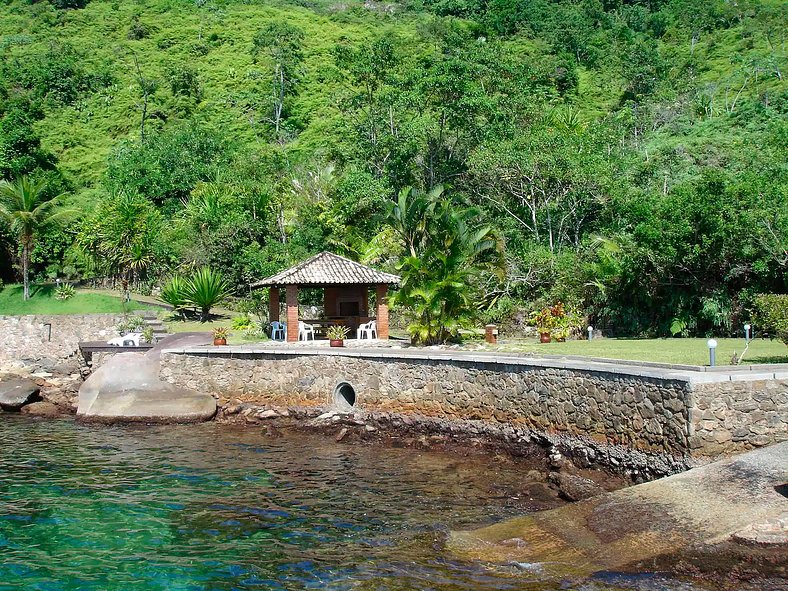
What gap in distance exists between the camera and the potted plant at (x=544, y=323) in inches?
974

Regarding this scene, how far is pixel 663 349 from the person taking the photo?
1994 cm

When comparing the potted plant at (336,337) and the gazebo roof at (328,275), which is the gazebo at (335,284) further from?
the potted plant at (336,337)

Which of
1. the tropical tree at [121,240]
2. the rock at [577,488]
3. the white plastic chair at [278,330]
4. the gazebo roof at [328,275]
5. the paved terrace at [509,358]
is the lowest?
the rock at [577,488]

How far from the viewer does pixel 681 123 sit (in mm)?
42062

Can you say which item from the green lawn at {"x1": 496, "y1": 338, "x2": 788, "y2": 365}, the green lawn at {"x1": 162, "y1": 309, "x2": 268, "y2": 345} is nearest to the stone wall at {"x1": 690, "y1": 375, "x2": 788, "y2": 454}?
the green lawn at {"x1": 496, "y1": 338, "x2": 788, "y2": 365}

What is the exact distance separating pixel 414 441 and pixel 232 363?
7.12 metres

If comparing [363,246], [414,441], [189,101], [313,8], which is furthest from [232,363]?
[313,8]

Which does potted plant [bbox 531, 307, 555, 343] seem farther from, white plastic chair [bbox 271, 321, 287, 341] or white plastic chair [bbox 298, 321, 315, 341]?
white plastic chair [bbox 271, 321, 287, 341]

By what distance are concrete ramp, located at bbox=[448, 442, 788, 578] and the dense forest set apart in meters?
12.7

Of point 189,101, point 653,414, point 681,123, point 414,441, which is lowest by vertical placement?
point 414,441

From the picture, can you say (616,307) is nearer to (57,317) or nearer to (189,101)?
(57,317)

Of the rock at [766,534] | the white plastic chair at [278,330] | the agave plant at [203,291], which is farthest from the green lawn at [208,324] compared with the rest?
the rock at [766,534]

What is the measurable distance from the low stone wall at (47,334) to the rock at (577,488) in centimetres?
2203

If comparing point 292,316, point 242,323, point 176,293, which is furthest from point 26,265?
point 292,316
